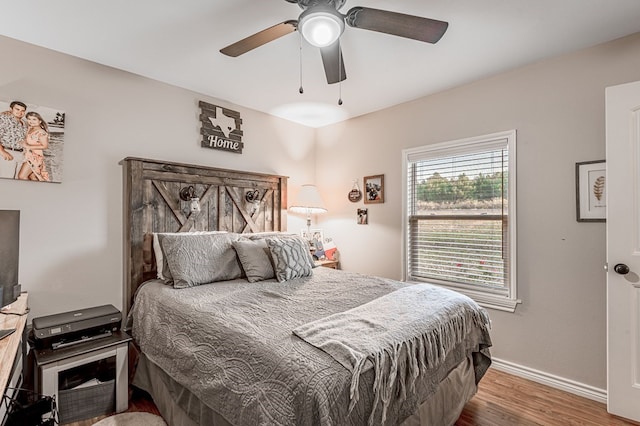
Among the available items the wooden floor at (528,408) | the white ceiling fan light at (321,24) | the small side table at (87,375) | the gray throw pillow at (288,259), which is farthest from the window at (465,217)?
the small side table at (87,375)

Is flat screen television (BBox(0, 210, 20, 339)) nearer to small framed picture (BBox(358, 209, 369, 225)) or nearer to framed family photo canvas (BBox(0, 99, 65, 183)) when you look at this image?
framed family photo canvas (BBox(0, 99, 65, 183))

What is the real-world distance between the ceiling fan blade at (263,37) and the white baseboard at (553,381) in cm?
302

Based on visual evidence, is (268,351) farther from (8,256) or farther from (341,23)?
(341,23)

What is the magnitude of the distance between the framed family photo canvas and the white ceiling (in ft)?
1.60

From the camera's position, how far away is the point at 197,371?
152cm

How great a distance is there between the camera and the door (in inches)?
78.0

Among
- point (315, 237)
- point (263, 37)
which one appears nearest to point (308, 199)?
point (315, 237)

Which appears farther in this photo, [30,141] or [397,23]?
[30,141]

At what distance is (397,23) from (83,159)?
245cm

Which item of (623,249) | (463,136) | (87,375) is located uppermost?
(463,136)

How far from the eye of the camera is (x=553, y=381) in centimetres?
242

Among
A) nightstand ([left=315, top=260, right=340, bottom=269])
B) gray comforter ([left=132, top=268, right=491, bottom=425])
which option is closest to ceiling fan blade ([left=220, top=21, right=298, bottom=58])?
gray comforter ([left=132, top=268, right=491, bottom=425])

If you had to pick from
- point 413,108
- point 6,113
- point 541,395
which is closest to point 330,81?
point 413,108

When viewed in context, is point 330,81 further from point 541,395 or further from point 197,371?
point 541,395
